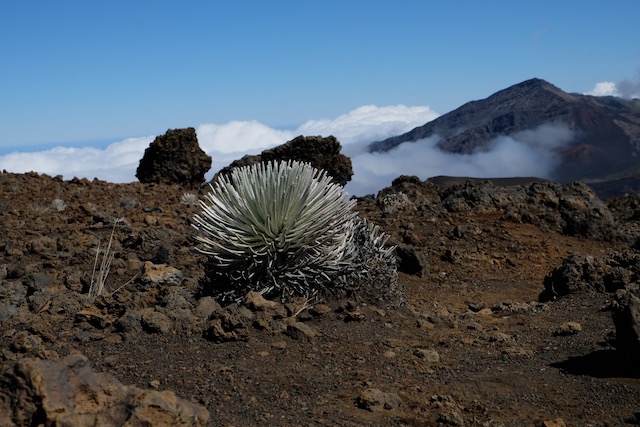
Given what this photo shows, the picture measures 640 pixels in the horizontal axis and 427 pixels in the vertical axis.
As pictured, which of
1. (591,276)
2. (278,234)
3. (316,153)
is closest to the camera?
(278,234)

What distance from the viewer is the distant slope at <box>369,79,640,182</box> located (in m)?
104

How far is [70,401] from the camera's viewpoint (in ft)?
9.91

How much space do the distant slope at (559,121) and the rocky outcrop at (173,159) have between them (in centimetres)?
8682

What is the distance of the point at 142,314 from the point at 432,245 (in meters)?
5.63

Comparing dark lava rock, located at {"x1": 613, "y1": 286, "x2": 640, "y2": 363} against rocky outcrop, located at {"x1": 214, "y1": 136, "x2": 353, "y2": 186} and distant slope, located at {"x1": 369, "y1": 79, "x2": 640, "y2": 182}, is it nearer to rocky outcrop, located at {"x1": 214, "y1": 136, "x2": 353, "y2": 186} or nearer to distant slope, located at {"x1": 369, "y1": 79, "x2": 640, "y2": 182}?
rocky outcrop, located at {"x1": 214, "y1": 136, "x2": 353, "y2": 186}

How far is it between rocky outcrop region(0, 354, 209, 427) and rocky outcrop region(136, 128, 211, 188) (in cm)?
1117

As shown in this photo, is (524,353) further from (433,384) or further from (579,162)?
(579,162)

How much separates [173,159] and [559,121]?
11055 centimetres

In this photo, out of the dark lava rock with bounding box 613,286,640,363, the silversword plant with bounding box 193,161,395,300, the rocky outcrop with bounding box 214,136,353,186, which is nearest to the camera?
the dark lava rock with bounding box 613,286,640,363

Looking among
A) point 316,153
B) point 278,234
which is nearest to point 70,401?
point 278,234

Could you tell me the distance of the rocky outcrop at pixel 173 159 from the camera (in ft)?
46.1

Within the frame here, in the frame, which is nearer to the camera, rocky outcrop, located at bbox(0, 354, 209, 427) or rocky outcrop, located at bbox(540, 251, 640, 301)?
rocky outcrop, located at bbox(0, 354, 209, 427)

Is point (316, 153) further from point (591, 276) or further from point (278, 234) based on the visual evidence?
point (278, 234)

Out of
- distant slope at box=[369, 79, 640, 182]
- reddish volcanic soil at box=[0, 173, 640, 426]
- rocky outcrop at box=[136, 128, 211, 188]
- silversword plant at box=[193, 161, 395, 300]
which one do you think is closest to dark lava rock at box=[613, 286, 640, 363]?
reddish volcanic soil at box=[0, 173, 640, 426]
